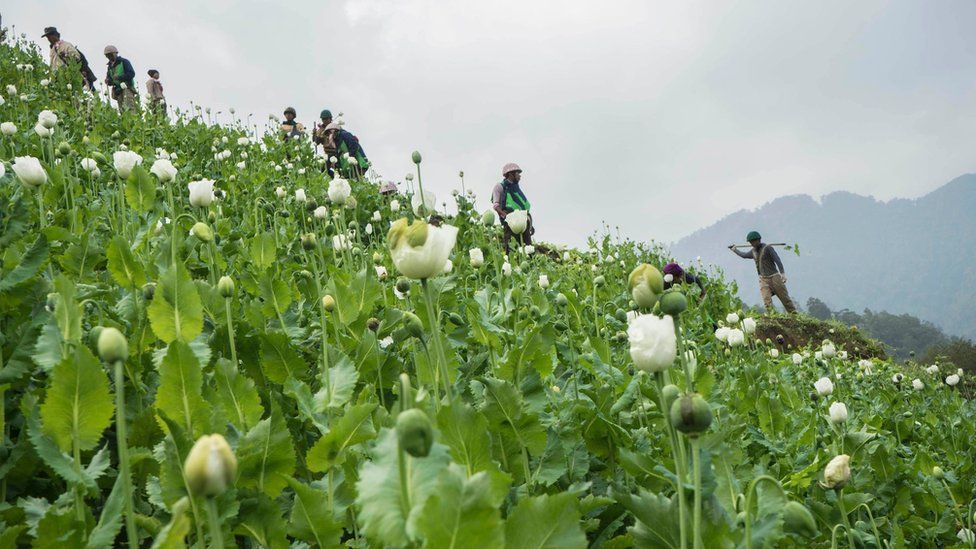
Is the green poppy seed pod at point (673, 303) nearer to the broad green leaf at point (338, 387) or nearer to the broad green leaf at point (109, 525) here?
the broad green leaf at point (338, 387)

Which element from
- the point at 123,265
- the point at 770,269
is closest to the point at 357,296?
the point at 123,265

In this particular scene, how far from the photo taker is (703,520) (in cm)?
132

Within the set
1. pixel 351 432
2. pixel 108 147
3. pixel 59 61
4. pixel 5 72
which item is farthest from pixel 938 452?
pixel 59 61

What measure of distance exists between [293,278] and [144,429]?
60.2 inches

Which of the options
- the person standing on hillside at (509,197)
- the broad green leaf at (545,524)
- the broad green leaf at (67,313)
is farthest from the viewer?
the person standing on hillside at (509,197)

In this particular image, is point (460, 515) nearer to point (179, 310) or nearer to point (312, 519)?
point (312, 519)

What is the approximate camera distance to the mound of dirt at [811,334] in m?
12.8

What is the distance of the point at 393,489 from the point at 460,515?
122 millimetres

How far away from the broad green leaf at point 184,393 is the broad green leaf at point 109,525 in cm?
18

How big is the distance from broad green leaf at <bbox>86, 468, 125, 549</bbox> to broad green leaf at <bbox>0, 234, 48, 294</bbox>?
837 mm

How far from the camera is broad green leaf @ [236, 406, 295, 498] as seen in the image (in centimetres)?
149

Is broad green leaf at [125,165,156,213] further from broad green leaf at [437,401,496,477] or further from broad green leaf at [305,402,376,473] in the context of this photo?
broad green leaf at [437,401,496,477]

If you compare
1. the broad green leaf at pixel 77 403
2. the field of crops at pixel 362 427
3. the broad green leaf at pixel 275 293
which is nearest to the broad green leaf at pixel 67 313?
the field of crops at pixel 362 427

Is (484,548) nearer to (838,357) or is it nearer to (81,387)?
(81,387)
